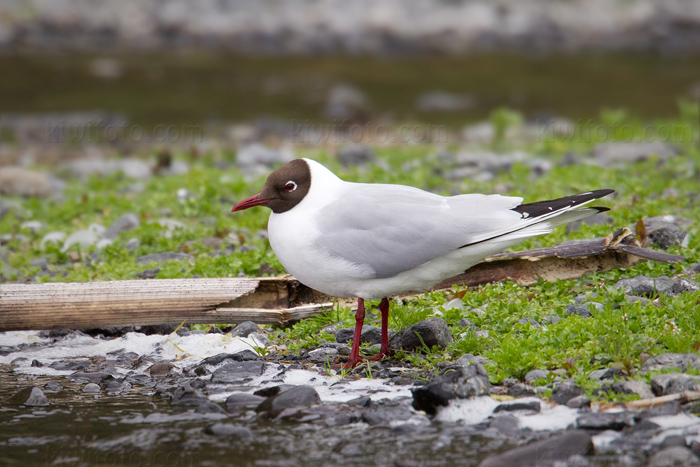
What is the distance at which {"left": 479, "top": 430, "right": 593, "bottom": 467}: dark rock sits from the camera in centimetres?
321

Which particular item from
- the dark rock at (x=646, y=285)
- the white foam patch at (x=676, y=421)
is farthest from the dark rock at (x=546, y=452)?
the dark rock at (x=646, y=285)

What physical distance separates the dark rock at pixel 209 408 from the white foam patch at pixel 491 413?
109 cm

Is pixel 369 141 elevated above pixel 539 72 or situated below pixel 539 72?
below

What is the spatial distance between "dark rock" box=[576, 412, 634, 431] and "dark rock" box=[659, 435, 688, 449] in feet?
0.72

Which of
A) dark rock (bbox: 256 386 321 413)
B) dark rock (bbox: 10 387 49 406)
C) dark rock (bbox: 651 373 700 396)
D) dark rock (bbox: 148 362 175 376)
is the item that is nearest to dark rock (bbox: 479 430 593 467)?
dark rock (bbox: 651 373 700 396)

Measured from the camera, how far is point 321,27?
1066 inches

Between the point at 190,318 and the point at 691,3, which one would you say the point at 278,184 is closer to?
the point at 190,318

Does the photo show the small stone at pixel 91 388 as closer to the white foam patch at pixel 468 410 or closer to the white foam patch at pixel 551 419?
the white foam patch at pixel 468 410

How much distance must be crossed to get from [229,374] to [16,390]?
1184mm

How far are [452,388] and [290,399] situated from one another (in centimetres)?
82

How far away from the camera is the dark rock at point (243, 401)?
3.95 metres

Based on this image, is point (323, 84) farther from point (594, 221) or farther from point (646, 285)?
point (646, 285)

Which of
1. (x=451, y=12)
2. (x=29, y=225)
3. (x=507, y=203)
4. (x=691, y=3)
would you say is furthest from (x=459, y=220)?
(x=691, y=3)

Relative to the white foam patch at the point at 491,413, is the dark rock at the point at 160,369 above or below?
above
